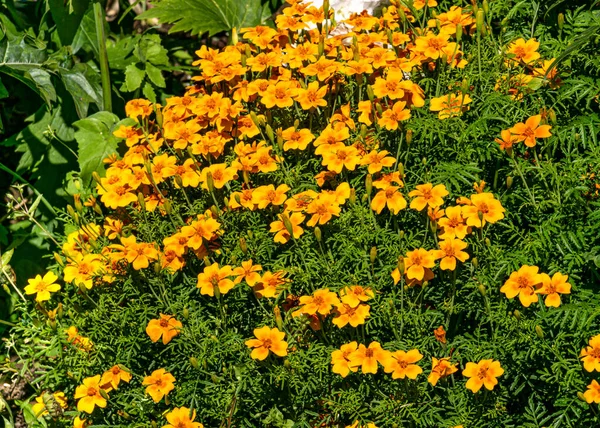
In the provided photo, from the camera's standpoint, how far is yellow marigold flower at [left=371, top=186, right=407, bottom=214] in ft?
8.09

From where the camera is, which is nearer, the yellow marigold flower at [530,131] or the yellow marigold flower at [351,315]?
the yellow marigold flower at [351,315]

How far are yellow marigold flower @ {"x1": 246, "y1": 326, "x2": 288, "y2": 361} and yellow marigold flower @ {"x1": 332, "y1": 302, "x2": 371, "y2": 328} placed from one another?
0.15 m

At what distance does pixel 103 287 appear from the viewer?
2.70m

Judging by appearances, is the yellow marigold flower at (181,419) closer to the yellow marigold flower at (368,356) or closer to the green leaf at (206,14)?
the yellow marigold flower at (368,356)

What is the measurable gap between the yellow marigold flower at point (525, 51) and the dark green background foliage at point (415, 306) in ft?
0.20

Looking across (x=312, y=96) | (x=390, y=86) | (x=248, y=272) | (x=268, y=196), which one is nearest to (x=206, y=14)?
(x=312, y=96)

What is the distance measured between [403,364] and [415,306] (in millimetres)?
263

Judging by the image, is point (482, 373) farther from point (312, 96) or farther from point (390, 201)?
point (312, 96)

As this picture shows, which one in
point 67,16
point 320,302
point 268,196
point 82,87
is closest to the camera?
point 320,302

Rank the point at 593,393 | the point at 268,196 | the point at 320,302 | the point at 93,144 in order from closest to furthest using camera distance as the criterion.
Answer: the point at 593,393, the point at 320,302, the point at 268,196, the point at 93,144

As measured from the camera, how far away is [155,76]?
361 centimetres

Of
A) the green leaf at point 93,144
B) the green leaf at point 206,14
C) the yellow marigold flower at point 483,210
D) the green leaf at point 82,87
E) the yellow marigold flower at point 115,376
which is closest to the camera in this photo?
the yellow marigold flower at point 483,210

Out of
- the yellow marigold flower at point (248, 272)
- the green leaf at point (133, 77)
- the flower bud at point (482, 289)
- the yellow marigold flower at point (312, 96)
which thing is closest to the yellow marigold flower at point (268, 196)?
the yellow marigold flower at point (248, 272)

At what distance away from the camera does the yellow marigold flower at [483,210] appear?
235cm
